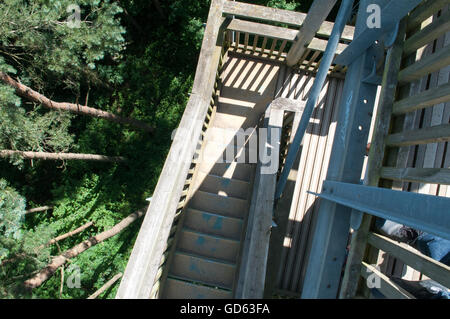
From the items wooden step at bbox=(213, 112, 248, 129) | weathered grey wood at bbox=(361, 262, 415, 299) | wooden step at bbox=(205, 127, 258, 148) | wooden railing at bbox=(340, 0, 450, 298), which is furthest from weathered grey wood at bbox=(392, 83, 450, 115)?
wooden step at bbox=(213, 112, 248, 129)

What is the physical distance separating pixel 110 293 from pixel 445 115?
668 centimetres

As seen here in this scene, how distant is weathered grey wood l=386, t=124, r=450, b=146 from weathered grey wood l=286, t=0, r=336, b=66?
1.80 m

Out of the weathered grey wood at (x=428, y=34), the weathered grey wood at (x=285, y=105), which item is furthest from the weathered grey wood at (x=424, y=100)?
the weathered grey wood at (x=285, y=105)

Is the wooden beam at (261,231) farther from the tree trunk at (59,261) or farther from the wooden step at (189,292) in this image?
the tree trunk at (59,261)

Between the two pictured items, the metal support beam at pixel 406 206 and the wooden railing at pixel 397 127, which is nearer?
the metal support beam at pixel 406 206

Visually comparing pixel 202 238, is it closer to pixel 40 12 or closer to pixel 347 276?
pixel 347 276

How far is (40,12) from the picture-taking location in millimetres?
4176

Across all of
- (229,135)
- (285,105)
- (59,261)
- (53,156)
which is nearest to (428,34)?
(285,105)

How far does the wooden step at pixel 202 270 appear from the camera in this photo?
333cm

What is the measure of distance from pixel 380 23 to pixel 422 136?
78 cm

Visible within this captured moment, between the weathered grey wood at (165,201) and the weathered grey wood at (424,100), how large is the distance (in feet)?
5.31

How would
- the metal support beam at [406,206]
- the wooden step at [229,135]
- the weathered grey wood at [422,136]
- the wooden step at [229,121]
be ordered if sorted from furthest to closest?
the wooden step at [229,121] → the wooden step at [229,135] → the weathered grey wood at [422,136] → the metal support beam at [406,206]

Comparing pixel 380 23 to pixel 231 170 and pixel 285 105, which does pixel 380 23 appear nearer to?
pixel 285 105

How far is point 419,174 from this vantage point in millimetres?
1429
